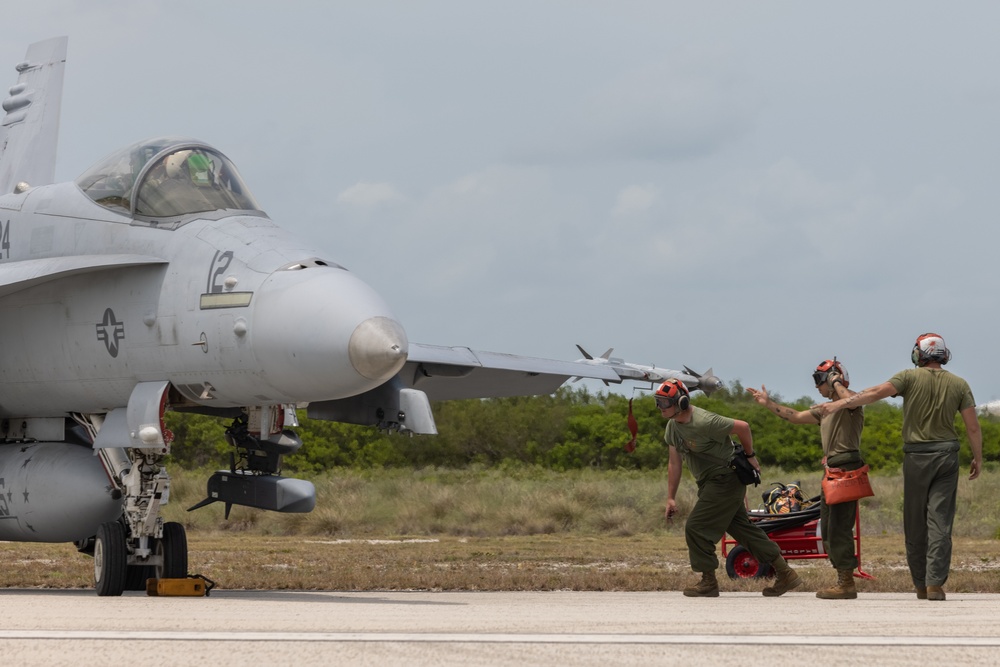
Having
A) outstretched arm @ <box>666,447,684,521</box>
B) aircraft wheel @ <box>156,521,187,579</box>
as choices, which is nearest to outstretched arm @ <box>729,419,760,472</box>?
outstretched arm @ <box>666,447,684,521</box>

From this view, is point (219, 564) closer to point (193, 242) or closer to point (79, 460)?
point (79, 460)

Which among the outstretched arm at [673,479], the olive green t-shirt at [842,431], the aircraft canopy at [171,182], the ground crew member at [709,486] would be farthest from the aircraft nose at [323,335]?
the olive green t-shirt at [842,431]

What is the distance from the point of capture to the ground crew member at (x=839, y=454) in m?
10.8

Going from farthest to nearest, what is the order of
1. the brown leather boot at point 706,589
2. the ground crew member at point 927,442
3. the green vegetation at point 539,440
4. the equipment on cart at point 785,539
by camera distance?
the green vegetation at point 539,440, the equipment on cart at point 785,539, the brown leather boot at point 706,589, the ground crew member at point 927,442

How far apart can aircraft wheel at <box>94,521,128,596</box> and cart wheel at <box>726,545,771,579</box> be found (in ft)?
18.0

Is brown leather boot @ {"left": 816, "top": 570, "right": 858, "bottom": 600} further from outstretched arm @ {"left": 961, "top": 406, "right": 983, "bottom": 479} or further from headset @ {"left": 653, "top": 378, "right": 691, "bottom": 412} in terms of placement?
headset @ {"left": 653, "top": 378, "right": 691, "bottom": 412}

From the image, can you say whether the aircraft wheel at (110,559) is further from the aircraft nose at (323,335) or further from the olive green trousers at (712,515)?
the olive green trousers at (712,515)

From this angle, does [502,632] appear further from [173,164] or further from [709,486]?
[173,164]

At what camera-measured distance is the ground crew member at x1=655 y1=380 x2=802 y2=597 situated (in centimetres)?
1116

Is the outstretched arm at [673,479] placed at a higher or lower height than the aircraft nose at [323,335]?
lower

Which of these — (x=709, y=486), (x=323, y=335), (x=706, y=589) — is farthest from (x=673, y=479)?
(x=323, y=335)

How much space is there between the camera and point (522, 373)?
16.7m

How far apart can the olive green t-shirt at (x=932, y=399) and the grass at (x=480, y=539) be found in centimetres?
211

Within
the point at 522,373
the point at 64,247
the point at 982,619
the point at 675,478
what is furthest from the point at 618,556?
the point at 982,619
